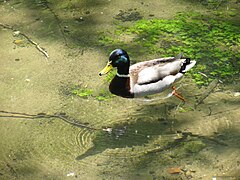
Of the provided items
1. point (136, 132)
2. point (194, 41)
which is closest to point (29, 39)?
point (194, 41)

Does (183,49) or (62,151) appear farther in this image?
(183,49)

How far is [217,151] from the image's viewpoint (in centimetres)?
518

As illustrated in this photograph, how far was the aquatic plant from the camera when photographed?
6387mm

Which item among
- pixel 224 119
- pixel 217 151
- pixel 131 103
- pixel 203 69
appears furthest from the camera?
pixel 203 69

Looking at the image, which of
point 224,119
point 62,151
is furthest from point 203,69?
point 62,151

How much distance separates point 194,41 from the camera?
6867 millimetres

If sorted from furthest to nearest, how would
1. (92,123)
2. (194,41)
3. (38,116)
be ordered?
(194,41) → (38,116) → (92,123)

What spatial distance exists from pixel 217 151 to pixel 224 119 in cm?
50

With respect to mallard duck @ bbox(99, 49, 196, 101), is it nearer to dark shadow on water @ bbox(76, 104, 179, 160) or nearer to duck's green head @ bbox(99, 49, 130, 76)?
duck's green head @ bbox(99, 49, 130, 76)

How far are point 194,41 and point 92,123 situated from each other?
1887 mm

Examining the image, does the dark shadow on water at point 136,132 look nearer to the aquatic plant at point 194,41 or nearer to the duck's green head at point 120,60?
the duck's green head at point 120,60

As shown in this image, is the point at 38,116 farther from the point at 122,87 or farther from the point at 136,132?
the point at 136,132

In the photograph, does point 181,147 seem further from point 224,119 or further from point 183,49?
point 183,49

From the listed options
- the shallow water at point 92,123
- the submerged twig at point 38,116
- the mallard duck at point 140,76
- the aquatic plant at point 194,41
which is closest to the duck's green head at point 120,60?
the mallard duck at point 140,76
